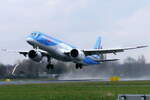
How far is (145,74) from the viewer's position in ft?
229

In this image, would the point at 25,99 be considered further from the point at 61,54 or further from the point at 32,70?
the point at 32,70

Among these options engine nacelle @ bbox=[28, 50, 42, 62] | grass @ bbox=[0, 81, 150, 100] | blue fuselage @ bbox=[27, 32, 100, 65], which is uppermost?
blue fuselage @ bbox=[27, 32, 100, 65]

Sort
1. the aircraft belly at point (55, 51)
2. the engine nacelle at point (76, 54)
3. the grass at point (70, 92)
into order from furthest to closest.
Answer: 1. the engine nacelle at point (76, 54)
2. the aircraft belly at point (55, 51)
3. the grass at point (70, 92)

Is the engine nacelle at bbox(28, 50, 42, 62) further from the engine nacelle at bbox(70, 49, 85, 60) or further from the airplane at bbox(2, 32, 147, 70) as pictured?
the engine nacelle at bbox(70, 49, 85, 60)

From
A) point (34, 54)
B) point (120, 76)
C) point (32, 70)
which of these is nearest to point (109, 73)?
point (120, 76)

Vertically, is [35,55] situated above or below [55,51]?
below

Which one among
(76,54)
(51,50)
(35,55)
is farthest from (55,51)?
(76,54)

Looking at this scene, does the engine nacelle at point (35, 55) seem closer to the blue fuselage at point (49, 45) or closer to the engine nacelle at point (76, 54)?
the blue fuselage at point (49, 45)

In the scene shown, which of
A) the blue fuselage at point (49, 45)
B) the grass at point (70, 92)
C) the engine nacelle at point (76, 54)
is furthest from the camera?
the engine nacelle at point (76, 54)

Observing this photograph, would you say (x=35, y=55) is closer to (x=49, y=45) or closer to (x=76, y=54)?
(x=49, y=45)

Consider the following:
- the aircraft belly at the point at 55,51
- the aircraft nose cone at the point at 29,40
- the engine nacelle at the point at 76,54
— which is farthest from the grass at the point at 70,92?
the engine nacelle at the point at 76,54

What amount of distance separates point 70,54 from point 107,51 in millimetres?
6993

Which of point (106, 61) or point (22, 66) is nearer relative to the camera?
point (106, 61)

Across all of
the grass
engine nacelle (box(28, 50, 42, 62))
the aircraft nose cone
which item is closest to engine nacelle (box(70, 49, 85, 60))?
engine nacelle (box(28, 50, 42, 62))
